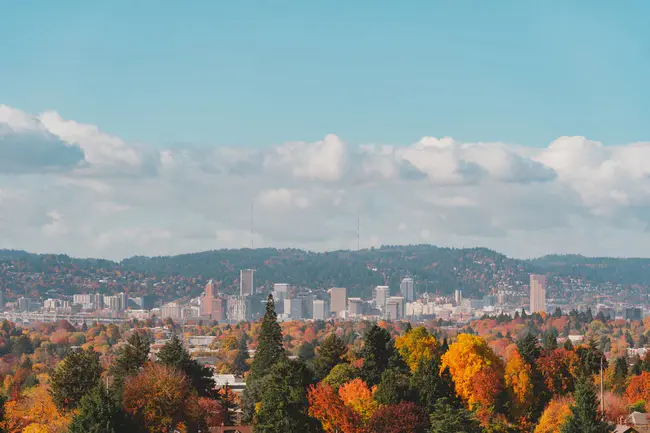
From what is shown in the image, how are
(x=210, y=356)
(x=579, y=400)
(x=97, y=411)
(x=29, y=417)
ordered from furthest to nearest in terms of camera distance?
1. (x=210, y=356)
2. (x=29, y=417)
3. (x=579, y=400)
4. (x=97, y=411)

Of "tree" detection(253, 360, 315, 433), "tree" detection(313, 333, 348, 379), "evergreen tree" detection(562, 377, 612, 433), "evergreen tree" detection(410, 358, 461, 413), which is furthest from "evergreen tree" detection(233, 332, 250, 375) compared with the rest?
"evergreen tree" detection(562, 377, 612, 433)

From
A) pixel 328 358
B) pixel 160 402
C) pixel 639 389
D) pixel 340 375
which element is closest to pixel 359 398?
pixel 340 375

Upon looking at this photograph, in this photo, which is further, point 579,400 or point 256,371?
point 256,371

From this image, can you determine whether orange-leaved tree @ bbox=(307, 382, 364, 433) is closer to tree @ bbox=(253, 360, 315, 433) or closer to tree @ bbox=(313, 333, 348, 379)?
tree @ bbox=(253, 360, 315, 433)

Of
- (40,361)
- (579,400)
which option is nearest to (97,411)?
(579,400)

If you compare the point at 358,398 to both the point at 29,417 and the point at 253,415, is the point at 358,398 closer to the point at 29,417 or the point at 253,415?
the point at 253,415

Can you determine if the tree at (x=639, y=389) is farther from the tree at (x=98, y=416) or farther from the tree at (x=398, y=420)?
the tree at (x=98, y=416)

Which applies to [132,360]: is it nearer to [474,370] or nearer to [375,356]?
[375,356]
